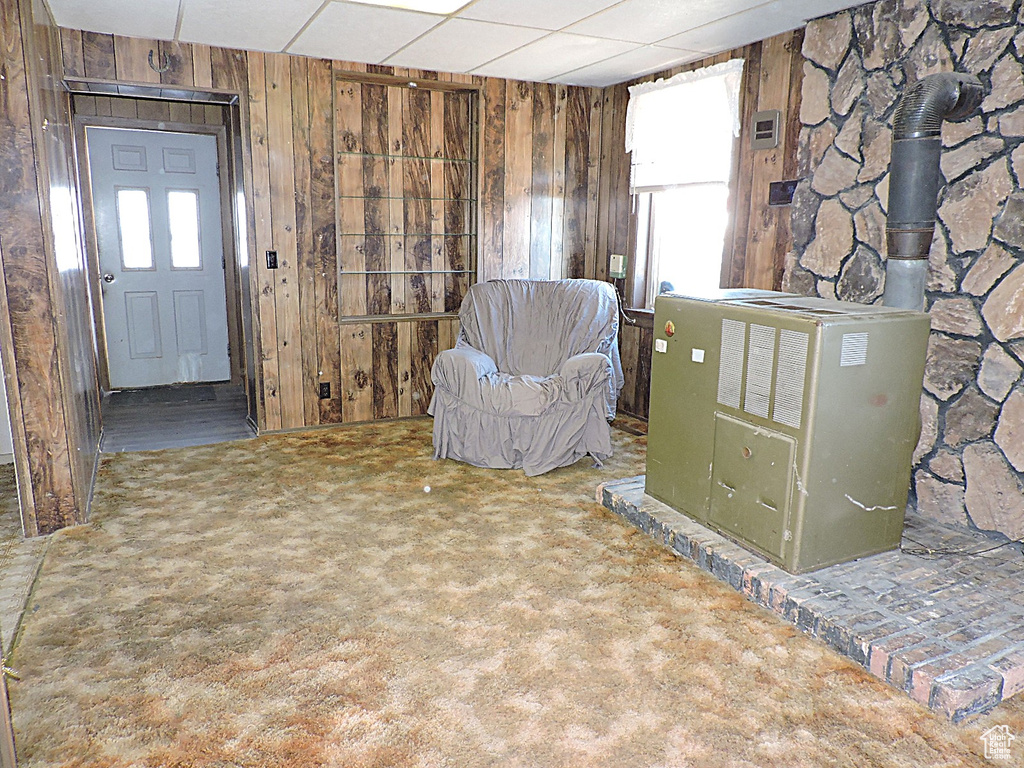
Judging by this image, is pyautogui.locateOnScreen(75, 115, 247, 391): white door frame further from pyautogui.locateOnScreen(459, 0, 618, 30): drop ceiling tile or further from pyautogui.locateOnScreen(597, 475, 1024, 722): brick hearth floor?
pyautogui.locateOnScreen(597, 475, 1024, 722): brick hearth floor

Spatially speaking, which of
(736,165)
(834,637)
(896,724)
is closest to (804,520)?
(834,637)

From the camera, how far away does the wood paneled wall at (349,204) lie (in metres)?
4.12

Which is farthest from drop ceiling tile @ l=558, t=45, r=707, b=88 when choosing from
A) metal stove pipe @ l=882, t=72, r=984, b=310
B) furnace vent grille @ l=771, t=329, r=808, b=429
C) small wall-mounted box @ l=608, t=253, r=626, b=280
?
furnace vent grille @ l=771, t=329, r=808, b=429

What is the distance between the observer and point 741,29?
3.42 metres

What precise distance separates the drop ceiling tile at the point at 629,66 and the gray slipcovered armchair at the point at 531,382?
1.26 meters

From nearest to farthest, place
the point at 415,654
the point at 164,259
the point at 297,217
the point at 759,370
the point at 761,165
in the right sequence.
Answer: the point at 415,654 → the point at 759,370 → the point at 761,165 → the point at 297,217 → the point at 164,259

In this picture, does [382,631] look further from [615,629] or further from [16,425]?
[16,425]

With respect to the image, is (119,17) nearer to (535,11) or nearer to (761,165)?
(535,11)

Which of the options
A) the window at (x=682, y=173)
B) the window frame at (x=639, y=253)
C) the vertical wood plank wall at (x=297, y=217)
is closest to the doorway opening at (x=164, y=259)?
the vertical wood plank wall at (x=297, y=217)

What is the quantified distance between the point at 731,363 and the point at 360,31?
2.47 metres

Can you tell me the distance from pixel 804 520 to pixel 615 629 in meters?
0.73

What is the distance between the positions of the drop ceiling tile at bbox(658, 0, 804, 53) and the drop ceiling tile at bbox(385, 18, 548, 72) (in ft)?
2.43

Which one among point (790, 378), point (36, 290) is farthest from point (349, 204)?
point (790, 378)

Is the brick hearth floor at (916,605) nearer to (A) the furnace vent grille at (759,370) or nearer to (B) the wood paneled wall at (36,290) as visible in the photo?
(A) the furnace vent grille at (759,370)
